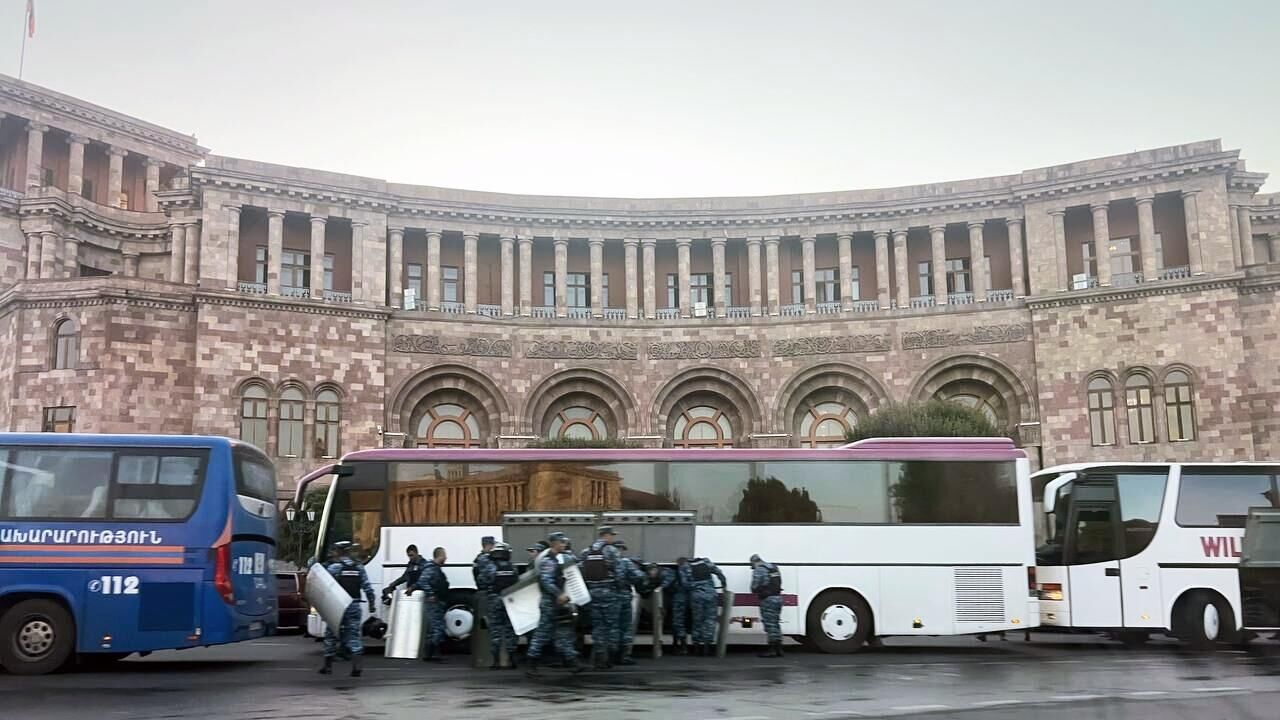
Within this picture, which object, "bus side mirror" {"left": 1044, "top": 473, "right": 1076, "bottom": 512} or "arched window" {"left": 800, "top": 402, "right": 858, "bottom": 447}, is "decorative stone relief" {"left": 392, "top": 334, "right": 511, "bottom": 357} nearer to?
"arched window" {"left": 800, "top": 402, "right": 858, "bottom": 447}

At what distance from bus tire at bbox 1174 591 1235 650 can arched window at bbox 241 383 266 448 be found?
27925 mm

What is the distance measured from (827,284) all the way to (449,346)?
1399cm

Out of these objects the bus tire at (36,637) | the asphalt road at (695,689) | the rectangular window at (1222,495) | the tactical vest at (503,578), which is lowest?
the asphalt road at (695,689)

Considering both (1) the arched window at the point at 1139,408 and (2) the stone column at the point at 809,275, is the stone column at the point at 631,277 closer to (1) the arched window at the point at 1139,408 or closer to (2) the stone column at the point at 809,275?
(2) the stone column at the point at 809,275

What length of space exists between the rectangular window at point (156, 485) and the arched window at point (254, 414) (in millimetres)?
23197

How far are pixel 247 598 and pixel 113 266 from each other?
36746 millimetres

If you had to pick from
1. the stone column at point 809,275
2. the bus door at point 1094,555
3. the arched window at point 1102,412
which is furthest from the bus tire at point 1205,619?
the stone column at point 809,275

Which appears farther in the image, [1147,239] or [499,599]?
[1147,239]

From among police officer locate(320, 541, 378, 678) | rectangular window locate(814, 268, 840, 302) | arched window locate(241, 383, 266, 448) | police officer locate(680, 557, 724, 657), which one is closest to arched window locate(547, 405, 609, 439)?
rectangular window locate(814, 268, 840, 302)

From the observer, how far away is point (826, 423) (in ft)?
129

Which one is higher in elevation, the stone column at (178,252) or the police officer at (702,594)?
the stone column at (178,252)

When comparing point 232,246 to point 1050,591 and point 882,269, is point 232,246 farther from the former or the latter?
point 1050,591

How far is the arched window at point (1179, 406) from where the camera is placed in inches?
1383

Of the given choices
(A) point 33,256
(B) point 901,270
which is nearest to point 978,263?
(B) point 901,270
